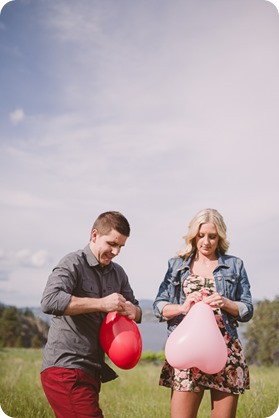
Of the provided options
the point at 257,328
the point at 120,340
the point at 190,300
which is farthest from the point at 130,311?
the point at 257,328

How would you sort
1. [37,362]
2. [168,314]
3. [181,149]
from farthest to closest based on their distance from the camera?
[37,362] → [181,149] → [168,314]

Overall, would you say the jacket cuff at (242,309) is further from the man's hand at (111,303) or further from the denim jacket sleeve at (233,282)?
the man's hand at (111,303)

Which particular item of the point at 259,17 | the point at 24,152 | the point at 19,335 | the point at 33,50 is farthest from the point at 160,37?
the point at 19,335

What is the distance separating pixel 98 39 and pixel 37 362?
1.94m

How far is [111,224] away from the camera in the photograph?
185 centimetres

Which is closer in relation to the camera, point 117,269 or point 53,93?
point 117,269

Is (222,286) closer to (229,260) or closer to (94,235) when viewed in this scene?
(229,260)

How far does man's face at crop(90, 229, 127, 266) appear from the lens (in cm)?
A: 185

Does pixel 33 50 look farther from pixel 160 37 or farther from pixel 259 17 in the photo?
pixel 259 17

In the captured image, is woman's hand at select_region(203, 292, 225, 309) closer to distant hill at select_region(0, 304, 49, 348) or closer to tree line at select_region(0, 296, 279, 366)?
tree line at select_region(0, 296, 279, 366)

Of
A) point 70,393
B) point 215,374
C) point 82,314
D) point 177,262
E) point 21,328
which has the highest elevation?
point 177,262

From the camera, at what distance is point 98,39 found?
8.90ft

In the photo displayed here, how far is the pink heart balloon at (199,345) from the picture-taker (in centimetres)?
177

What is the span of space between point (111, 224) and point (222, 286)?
45cm
